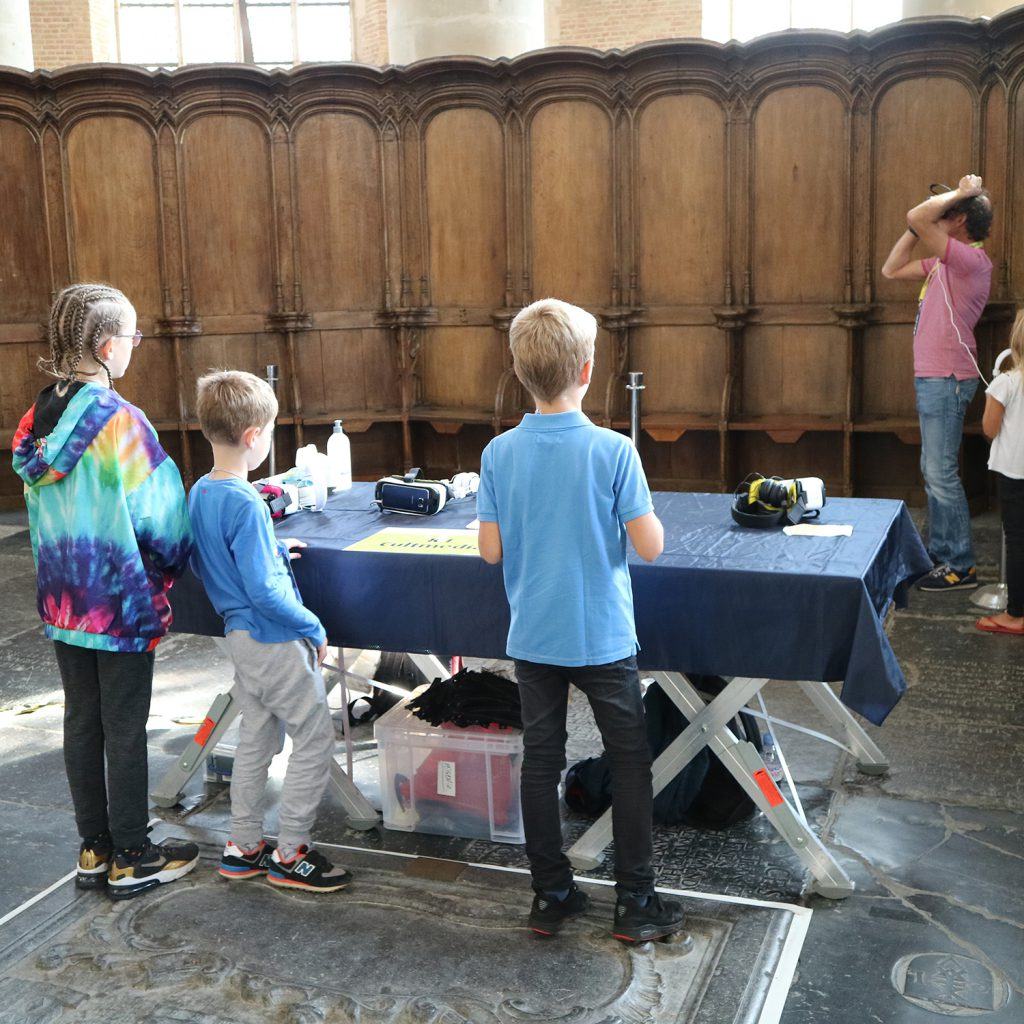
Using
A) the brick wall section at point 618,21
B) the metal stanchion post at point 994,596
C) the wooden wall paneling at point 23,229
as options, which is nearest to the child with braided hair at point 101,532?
the metal stanchion post at point 994,596

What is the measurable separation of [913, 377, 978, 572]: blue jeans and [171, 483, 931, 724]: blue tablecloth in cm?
262

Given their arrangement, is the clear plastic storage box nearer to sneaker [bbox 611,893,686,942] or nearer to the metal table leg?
the metal table leg

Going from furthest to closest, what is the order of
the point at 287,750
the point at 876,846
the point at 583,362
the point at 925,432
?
the point at 925,432 → the point at 287,750 → the point at 876,846 → the point at 583,362

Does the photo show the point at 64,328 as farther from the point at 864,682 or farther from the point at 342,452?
the point at 864,682

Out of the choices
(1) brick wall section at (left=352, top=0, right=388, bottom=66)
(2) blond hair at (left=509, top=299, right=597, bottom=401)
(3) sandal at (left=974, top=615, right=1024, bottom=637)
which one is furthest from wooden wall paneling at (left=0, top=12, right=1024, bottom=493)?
(2) blond hair at (left=509, top=299, right=597, bottom=401)

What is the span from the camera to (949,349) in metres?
6.40

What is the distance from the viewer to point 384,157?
912 cm

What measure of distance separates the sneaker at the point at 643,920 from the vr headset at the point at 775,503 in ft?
3.76

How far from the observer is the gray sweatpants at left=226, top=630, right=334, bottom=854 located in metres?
3.40

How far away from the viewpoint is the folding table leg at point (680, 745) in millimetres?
3383

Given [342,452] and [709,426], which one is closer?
[342,452]

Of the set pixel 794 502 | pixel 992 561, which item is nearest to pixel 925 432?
pixel 992 561

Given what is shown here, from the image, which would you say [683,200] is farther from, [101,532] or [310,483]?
[101,532]

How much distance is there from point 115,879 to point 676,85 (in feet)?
21.9
